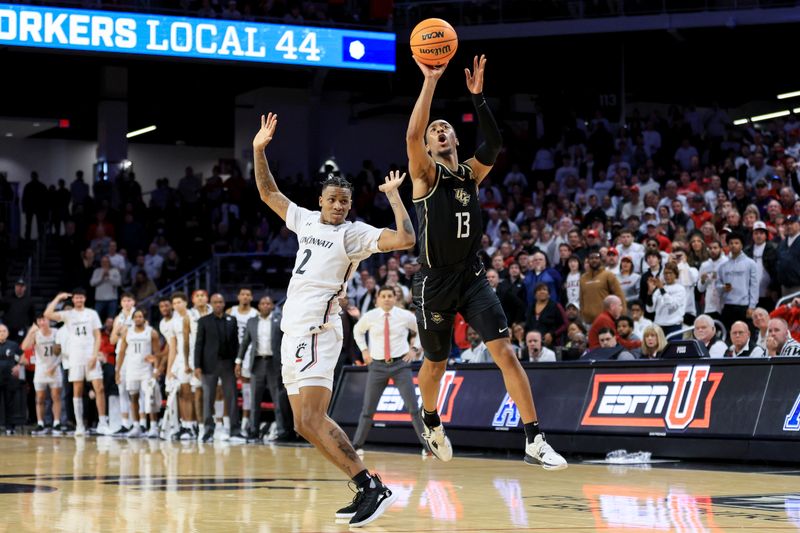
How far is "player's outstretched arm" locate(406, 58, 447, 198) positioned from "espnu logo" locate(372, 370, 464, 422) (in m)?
7.47

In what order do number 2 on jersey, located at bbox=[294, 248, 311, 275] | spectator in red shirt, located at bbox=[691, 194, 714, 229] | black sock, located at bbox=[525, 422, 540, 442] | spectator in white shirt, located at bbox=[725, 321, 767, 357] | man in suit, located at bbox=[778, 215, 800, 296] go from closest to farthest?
1. number 2 on jersey, located at bbox=[294, 248, 311, 275]
2. black sock, located at bbox=[525, 422, 540, 442]
3. spectator in white shirt, located at bbox=[725, 321, 767, 357]
4. man in suit, located at bbox=[778, 215, 800, 296]
5. spectator in red shirt, located at bbox=[691, 194, 714, 229]

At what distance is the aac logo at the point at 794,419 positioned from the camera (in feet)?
41.4

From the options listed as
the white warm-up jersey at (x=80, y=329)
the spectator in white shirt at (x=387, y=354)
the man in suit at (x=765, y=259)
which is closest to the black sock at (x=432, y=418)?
the spectator in white shirt at (x=387, y=354)

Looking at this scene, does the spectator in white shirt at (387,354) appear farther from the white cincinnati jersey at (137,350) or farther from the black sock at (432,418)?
the white cincinnati jersey at (137,350)

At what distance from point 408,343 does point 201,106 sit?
2212 centimetres

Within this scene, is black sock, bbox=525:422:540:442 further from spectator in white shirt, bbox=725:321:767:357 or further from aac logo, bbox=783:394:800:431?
Answer: spectator in white shirt, bbox=725:321:767:357

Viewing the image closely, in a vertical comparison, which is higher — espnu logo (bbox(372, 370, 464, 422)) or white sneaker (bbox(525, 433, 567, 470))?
white sneaker (bbox(525, 433, 567, 470))

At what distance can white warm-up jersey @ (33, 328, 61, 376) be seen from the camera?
23.3m

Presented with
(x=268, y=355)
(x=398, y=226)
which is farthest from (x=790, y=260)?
(x=398, y=226)

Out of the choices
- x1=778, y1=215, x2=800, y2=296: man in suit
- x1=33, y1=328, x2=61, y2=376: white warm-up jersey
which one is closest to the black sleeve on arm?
x1=778, y1=215, x2=800, y2=296: man in suit

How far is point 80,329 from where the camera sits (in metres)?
22.2

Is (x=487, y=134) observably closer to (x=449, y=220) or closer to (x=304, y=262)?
(x=449, y=220)

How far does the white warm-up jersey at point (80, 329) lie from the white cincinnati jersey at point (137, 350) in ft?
3.45

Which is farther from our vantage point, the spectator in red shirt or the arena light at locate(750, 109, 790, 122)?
Result: the arena light at locate(750, 109, 790, 122)
